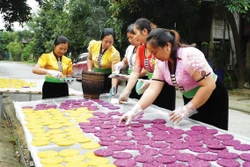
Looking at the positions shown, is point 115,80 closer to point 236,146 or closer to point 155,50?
point 155,50

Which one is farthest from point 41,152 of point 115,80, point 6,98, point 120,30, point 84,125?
point 120,30

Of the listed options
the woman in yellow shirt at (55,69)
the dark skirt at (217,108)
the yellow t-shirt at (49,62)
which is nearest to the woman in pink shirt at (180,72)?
the dark skirt at (217,108)

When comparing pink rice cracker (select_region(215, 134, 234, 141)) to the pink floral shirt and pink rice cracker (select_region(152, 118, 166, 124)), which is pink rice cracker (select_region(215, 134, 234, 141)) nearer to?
the pink floral shirt

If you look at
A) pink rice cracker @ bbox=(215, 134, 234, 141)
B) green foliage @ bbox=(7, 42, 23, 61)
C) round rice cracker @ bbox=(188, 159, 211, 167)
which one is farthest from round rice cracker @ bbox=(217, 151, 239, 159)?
green foliage @ bbox=(7, 42, 23, 61)

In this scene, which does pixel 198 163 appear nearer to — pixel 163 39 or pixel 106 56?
pixel 163 39

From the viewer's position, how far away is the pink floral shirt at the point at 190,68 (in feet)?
6.61

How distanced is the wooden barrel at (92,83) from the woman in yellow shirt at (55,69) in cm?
27

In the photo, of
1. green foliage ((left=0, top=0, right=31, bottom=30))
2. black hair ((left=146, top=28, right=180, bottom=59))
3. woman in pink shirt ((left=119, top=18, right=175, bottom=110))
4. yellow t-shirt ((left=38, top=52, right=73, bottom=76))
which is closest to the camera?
black hair ((left=146, top=28, right=180, bottom=59))

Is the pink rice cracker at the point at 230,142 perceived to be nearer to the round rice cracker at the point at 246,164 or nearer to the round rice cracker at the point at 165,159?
the round rice cracker at the point at 246,164

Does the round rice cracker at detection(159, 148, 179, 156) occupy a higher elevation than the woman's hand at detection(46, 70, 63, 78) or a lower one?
lower

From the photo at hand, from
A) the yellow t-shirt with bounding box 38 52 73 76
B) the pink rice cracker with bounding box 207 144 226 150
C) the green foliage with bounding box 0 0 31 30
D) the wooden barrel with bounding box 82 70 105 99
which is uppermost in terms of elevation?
the green foliage with bounding box 0 0 31 30

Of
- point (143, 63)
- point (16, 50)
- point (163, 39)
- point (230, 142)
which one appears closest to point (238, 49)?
point (143, 63)

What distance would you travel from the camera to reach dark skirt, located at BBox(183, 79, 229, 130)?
2.43m

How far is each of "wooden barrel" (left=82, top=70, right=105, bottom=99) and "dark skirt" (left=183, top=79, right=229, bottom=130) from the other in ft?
4.20
